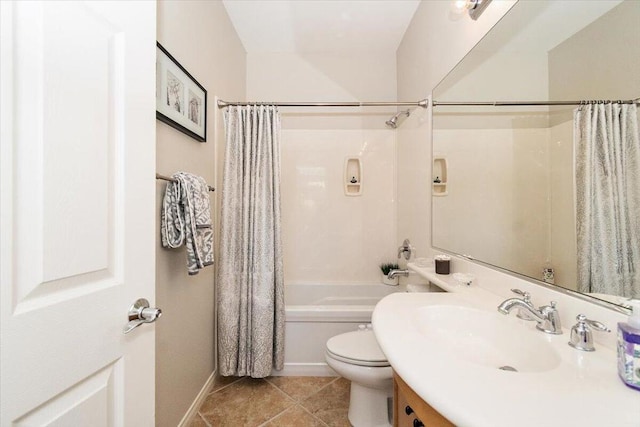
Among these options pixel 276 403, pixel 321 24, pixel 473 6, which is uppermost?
pixel 321 24

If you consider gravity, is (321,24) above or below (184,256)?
above

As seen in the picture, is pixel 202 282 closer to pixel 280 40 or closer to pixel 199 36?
pixel 199 36

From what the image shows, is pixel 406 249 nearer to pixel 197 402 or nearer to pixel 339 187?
pixel 339 187

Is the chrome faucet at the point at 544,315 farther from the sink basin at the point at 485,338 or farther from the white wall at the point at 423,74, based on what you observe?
the white wall at the point at 423,74

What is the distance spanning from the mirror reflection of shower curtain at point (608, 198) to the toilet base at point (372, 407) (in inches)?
42.4

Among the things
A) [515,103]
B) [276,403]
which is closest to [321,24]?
[515,103]

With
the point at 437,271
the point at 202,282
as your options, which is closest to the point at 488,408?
the point at 437,271

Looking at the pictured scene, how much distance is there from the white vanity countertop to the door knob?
625 millimetres

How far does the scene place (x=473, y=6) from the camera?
1199 mm

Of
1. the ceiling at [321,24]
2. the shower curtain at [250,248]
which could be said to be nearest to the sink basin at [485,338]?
the shower curtain at [250,248]

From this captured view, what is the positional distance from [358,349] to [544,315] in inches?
35.7

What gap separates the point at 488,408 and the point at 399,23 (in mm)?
2499

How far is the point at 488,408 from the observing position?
0.45 meters

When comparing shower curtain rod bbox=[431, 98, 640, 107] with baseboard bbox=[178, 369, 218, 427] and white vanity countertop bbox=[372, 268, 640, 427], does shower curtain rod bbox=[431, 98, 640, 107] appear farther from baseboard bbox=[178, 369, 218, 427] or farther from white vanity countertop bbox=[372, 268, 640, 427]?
baseboard bbox=[178, 369, 218, 427]
